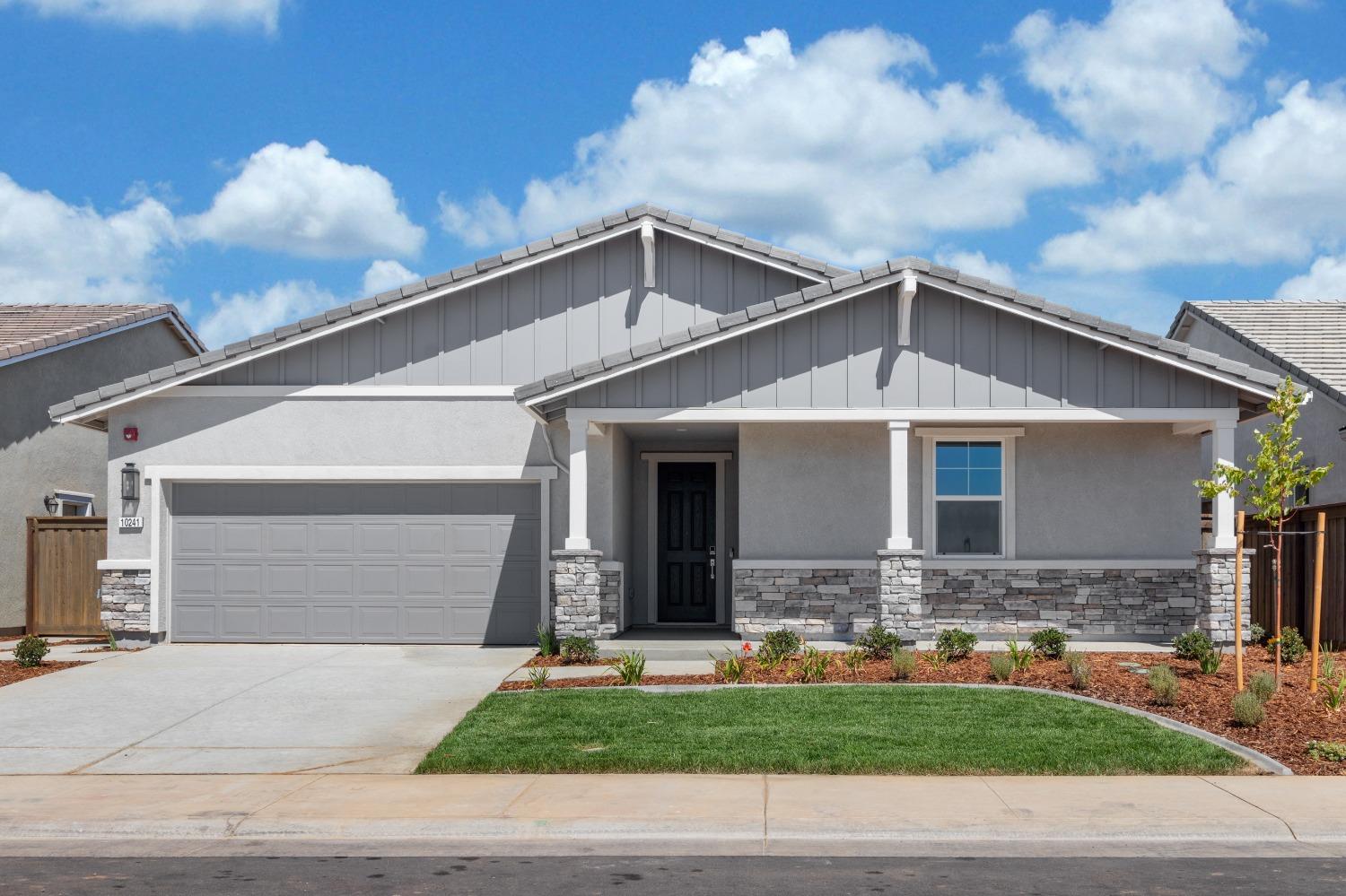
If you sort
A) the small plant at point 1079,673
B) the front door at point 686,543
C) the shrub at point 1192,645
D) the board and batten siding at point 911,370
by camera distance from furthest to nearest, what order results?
the front door at point 686,543 < the board and batten siding at point 911,370 < the shrub at point 1192,645 < the small plant at point 1079,673

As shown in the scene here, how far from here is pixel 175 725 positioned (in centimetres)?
1170

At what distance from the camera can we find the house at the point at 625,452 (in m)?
15.5

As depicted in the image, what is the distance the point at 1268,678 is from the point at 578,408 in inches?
310

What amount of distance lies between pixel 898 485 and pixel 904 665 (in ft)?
8.92

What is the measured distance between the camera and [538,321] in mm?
17672

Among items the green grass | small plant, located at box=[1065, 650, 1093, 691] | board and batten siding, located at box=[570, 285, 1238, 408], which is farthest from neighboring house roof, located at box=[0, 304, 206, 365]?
small plant, located at box=[1065, 650, 1093, 691]

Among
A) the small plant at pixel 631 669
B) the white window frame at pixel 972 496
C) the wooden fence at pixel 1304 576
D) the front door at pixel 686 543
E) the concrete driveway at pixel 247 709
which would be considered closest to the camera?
the concrete driveway at pixel 247 709

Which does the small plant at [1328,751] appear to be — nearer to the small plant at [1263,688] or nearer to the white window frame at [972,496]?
the small plant at [1263,688]

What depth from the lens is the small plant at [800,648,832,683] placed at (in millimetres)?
13312

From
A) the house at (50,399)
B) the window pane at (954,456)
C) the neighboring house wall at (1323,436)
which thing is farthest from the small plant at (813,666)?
the house at (50,399)

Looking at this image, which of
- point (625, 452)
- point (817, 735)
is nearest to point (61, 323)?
point (625, 452)

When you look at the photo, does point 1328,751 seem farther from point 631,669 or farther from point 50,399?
point 50,399

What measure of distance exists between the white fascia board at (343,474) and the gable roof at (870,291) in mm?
1997

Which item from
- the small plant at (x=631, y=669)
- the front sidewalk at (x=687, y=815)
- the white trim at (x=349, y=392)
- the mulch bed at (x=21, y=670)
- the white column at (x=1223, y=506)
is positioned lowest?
the mulch bed at (x=21, y=670)
